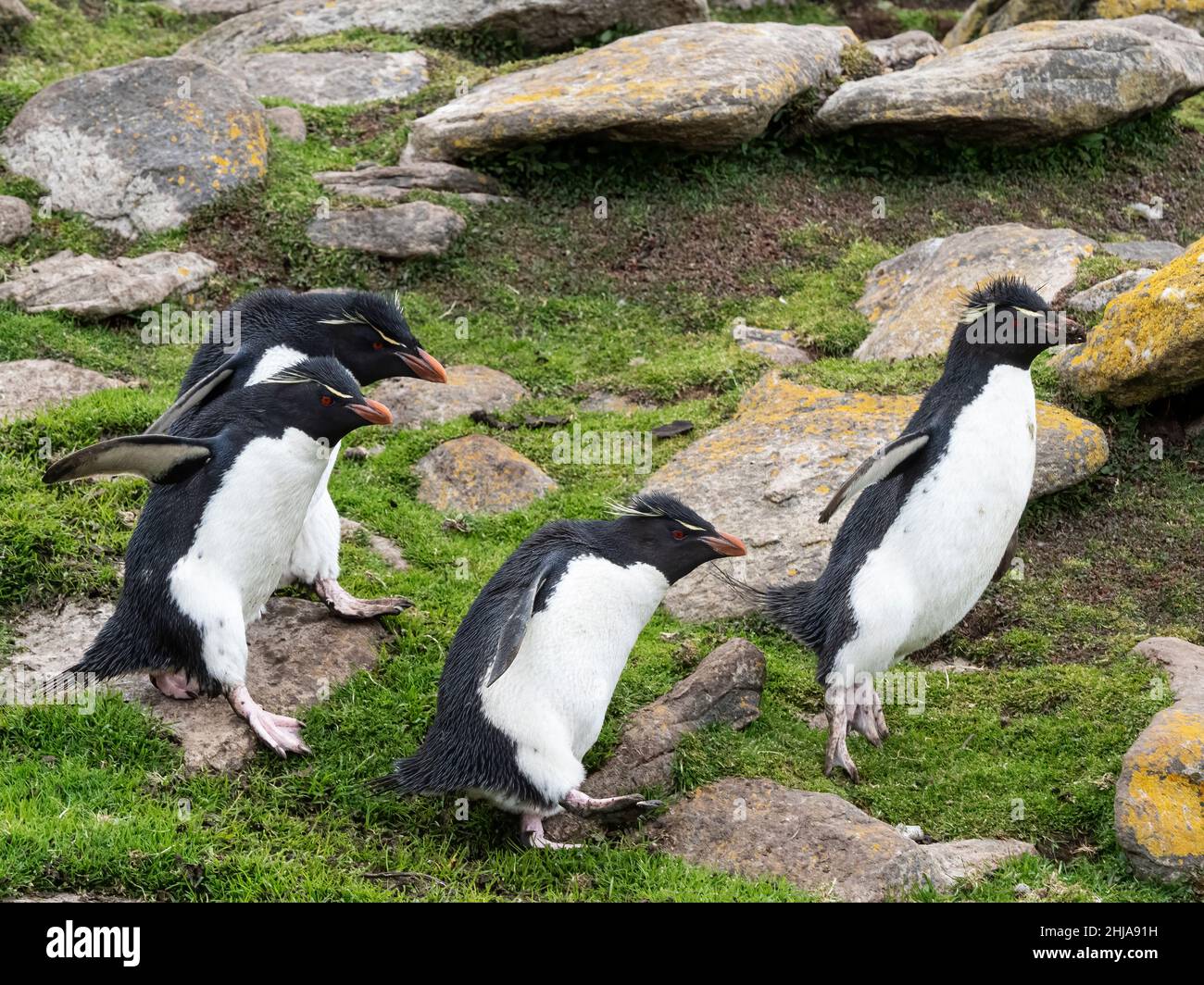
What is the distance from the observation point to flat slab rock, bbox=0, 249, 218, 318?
8.53 meters

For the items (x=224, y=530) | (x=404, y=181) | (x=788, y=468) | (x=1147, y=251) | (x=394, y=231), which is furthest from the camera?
(x=404, y=181)

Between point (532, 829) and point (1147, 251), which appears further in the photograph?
point (1147, 251)

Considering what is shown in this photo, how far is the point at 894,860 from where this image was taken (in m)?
4.61

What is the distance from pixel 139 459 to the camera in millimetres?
5008

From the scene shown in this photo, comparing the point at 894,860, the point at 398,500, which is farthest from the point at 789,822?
the point at 398,500

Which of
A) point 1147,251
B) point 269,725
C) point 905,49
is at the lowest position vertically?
point 269,725

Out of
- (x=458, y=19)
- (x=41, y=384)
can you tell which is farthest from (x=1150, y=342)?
(x=458, y=19)

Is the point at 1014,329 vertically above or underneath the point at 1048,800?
above

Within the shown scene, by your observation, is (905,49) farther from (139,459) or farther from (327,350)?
(139,459)

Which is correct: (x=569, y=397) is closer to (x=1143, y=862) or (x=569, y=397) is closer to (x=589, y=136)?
(x=589, y=136)

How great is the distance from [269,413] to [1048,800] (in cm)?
335

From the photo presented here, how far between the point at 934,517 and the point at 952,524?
0.27 feet

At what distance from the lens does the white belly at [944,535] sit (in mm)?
5617

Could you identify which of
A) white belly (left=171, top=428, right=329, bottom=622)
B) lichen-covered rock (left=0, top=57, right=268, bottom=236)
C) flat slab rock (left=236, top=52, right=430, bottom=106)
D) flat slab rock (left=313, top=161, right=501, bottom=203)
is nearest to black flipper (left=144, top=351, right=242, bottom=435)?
white belly (left=171, top=428, right=329, bottom=622)
